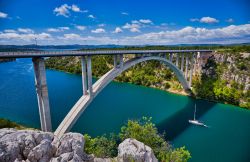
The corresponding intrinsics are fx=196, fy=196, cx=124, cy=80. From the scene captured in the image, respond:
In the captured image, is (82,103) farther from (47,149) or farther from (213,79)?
(213,79)

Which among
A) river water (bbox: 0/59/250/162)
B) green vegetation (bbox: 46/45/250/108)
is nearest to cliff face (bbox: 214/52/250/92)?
green vegetation (bbox: 46/45/250/108)

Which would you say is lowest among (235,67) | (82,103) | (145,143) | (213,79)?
(145,143)

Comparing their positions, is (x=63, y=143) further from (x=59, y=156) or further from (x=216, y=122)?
(x=216, y=122)

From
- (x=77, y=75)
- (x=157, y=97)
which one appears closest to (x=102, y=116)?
(x=157, y=97)

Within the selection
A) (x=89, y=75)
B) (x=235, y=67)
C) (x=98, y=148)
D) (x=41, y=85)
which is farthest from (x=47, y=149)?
(x=235, y=67)

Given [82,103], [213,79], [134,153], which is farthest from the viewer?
[213,79]

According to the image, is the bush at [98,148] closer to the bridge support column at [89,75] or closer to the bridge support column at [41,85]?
the bridge support column at [41,85]
